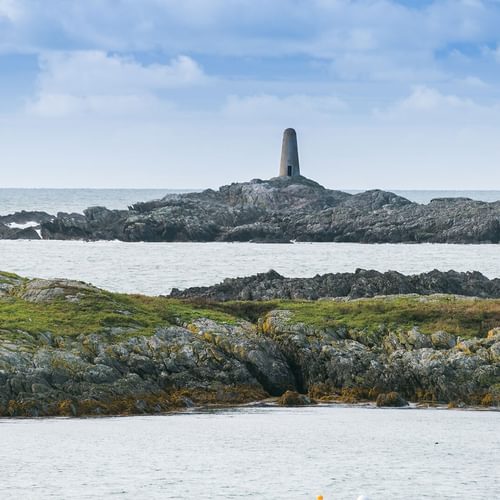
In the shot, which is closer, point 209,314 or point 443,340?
point 443,340

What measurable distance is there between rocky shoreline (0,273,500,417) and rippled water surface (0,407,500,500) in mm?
1805

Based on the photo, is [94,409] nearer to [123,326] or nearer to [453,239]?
[123,326]

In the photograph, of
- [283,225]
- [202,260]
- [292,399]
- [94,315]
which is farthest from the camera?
[283,225]

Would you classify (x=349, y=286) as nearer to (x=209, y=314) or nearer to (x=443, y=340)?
(x=209, y=314)

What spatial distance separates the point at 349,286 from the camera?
6625cm

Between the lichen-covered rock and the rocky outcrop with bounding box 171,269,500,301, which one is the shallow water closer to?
the rocky outcrop with bounding box 171,269,500,301

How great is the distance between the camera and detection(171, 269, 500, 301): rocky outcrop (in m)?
65.9

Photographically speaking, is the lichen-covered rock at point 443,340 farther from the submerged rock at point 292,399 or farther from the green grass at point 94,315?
the green grass at point 94,315

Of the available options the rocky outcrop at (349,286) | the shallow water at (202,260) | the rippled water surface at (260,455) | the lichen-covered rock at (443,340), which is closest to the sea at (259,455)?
the rippled water surface at (260,455)

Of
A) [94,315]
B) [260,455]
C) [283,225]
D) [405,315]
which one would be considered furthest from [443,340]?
[283,225]

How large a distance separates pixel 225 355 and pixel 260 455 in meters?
11.6

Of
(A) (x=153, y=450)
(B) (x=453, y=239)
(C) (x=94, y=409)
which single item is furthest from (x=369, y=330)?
(B) (x=453, y=239)

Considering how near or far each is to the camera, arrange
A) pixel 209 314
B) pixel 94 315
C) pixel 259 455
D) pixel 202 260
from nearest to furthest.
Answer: pixel 259 455 < pixel 94 315 < pixel 209 314 < pixel 202 260

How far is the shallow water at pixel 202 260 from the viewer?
10244 cm
